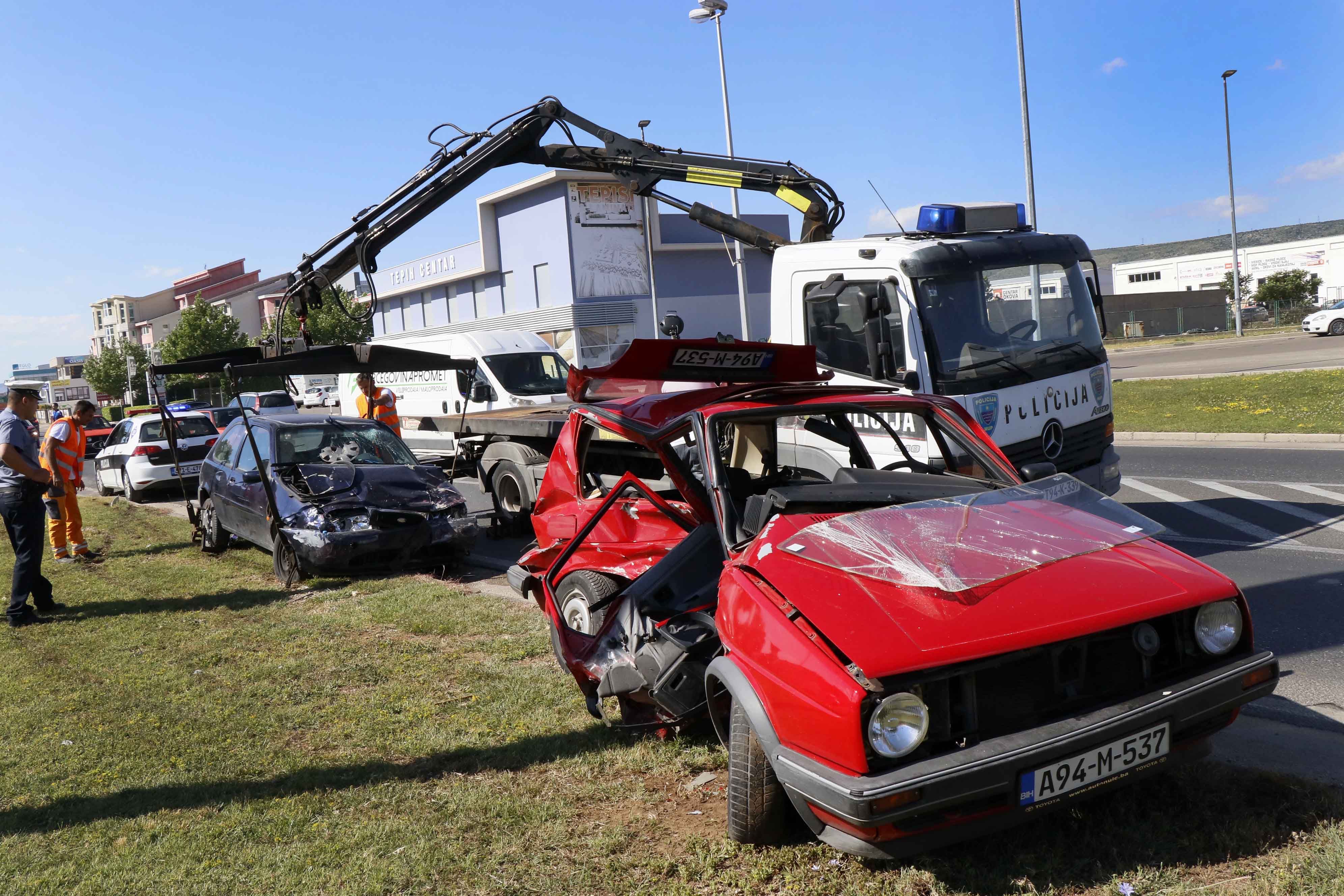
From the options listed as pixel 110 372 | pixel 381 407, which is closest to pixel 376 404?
pixel 381 407

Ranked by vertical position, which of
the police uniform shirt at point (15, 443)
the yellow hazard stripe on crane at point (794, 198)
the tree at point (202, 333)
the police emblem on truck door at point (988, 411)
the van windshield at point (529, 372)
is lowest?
the police emblem on truck door at point (988, 411)

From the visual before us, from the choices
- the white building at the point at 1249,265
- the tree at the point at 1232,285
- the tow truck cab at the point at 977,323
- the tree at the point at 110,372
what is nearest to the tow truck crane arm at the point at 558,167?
the tow truck cab at the point at 977,323

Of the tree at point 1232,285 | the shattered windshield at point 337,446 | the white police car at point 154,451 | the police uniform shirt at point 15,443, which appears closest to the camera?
the police uniform shirt at point 15,443

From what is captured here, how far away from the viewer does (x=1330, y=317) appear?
38.2 metres

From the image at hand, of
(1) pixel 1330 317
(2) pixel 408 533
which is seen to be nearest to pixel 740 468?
(2) pixel 408 533

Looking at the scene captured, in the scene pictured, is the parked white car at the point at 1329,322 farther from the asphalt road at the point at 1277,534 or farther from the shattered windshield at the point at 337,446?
the shattered windshield at the point at 337,446

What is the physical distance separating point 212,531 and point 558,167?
5.88 metres

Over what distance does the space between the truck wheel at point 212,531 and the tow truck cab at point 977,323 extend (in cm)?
682

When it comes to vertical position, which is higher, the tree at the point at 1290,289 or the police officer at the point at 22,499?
the tree at the point at 1290,289

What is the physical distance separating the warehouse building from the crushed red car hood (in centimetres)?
3497

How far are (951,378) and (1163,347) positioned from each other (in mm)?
40109

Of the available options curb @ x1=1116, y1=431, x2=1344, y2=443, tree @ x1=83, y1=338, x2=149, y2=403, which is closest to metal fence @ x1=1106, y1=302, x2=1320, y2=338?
curb @ x1=1116, y1=431, x2=1344, y2=443

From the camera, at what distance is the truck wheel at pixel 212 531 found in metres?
11.1

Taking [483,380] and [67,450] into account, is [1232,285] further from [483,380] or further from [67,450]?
[67,450]
